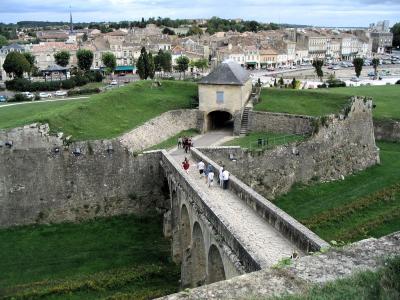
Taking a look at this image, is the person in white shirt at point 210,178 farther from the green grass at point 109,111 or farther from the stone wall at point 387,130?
the stone wall at point 387,130

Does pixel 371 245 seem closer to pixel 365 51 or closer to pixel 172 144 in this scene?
pixel 172 144

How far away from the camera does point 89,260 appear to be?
18.9m

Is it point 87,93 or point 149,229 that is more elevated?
point 87,93

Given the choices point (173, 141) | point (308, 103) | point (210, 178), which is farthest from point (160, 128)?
point (210, 178)

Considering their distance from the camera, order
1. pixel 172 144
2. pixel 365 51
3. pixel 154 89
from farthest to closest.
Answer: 1. pixel 365 51
2. pixel 154 89
3. pixel 172 144

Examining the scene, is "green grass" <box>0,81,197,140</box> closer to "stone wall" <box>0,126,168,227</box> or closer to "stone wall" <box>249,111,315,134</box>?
"stone wall" <box>0,126,168,227</box>

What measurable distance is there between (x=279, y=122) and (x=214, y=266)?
1645cm

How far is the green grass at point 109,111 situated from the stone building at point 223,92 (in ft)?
5.48

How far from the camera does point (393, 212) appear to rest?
73.7ft

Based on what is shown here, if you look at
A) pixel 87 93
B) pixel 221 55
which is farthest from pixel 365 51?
pixel 87 93

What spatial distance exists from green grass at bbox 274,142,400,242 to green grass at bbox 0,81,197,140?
29.6 feet

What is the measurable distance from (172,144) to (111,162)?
13.6 ft

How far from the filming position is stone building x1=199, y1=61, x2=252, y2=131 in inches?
1150

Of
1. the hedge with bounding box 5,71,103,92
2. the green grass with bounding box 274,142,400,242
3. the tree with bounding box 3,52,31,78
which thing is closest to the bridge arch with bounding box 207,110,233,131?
the green grass with bounding box 274,142,400,242
